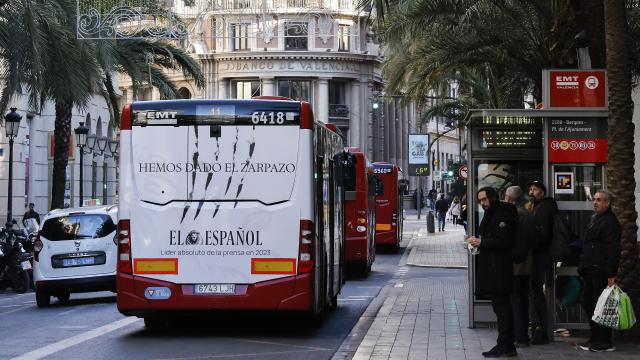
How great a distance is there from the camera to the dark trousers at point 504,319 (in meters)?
11.5

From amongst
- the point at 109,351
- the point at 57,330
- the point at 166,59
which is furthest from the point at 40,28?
the point at 166,59

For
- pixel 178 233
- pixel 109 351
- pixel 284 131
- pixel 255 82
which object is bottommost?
pixel 109 351

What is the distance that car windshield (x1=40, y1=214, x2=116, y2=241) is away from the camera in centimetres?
1988

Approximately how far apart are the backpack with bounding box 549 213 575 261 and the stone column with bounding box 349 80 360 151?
77135 millimetres

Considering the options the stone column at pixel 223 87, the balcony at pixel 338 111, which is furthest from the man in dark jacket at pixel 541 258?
the balcony at pixel 338 111

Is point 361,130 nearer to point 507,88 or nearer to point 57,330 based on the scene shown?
point 507,88

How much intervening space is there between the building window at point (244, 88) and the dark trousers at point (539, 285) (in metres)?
75.4

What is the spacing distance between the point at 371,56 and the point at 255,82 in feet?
29.5

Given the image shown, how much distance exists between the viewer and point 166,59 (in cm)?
3309

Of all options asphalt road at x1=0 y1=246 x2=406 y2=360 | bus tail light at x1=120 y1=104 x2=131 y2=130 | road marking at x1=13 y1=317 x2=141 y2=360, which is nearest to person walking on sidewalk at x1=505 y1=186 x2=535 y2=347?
asphalt road at x1=0 y1=246 x2=406 y2=360

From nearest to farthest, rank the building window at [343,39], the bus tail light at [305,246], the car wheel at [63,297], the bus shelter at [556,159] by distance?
the bus shelter at [556,159], the bus tail light at [305,246], the car wheel at [63,297], the building window at [343,39]

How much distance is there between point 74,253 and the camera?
1975 centimetres

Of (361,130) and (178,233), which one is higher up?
(361,130)

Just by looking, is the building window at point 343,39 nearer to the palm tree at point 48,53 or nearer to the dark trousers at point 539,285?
the palm tree at point 48,53
